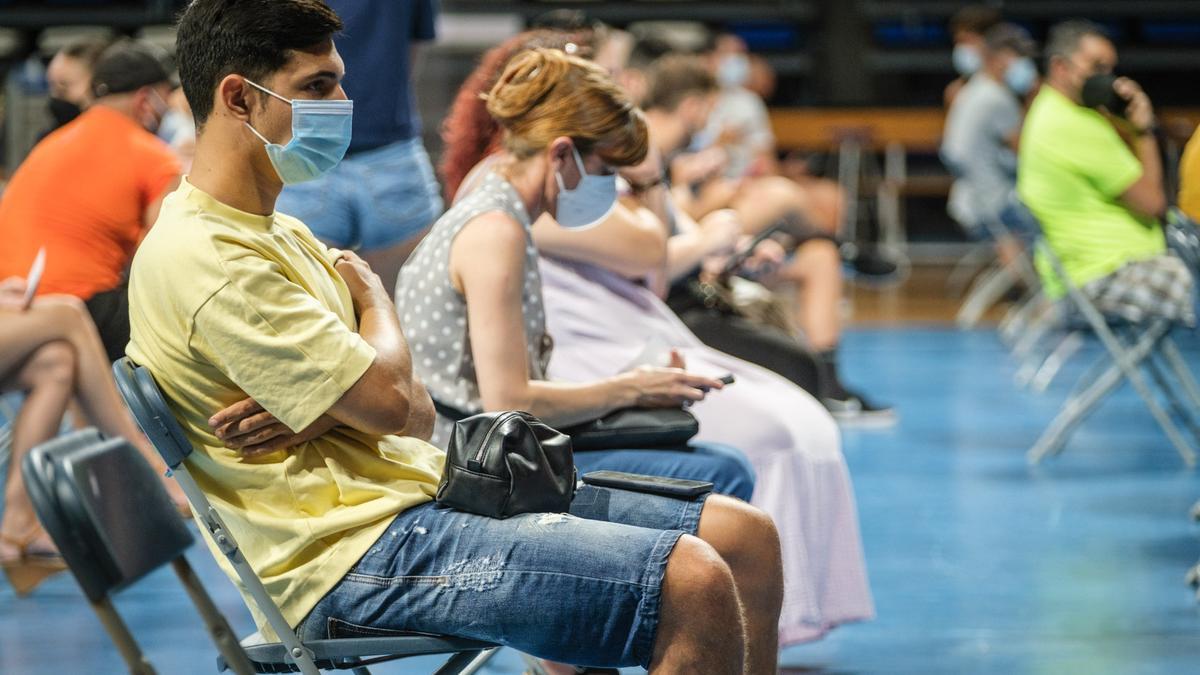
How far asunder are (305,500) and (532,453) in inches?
11.7

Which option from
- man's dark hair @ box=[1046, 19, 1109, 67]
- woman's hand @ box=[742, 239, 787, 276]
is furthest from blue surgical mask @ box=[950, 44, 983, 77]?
woman's hand @ box=[742, 239, 787, 276]

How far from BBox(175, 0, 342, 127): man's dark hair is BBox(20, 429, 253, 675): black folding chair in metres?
0.47

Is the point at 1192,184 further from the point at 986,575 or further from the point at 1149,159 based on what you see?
the point at 1149,159

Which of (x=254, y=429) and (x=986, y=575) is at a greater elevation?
(x=254, y=429)

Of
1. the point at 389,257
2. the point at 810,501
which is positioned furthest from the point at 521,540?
the point at 389,257

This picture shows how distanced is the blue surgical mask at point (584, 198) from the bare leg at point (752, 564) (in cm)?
65

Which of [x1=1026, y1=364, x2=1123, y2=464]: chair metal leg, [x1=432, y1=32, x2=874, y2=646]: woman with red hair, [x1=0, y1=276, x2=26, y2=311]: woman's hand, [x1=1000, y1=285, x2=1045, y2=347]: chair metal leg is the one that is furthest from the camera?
[x1=1000, y1=285, x2=1045, y2=347]: chair metal leg

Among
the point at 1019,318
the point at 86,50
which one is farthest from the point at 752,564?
the point at 1019,318

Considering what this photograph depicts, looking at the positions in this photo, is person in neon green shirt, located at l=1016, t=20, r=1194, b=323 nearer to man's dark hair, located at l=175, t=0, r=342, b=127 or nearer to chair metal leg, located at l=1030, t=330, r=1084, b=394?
chair metal leg, located at l=1030, t=330, r=1084, b=394

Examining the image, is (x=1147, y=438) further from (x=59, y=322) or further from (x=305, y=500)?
(x=305, y=500)

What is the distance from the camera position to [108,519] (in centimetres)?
181

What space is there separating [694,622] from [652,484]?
45 cm

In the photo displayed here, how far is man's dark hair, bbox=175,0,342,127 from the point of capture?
6.55 feet

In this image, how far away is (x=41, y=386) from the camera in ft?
13.3
